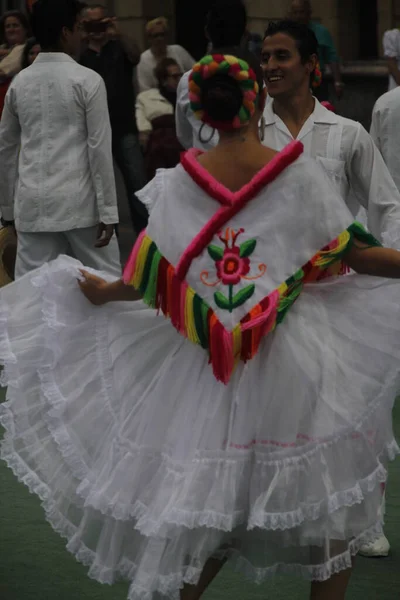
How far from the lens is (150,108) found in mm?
13602

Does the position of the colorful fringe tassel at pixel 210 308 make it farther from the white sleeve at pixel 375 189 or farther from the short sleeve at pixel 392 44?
the short sleeve at pixel 392 44

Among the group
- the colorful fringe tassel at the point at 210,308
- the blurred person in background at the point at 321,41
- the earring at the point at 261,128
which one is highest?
the earring at the point at 261,128

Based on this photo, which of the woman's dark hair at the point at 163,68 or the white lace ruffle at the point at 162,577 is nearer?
the white lace ruffle at the point at 162,577

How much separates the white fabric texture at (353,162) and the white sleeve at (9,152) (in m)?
2.68

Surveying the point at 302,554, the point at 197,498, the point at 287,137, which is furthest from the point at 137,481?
the point at 287,137

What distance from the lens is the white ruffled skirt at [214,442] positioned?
446 cm

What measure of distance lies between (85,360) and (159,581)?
2.60 feet

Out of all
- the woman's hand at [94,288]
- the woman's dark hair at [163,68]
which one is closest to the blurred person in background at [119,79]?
the woman's dark hair at [163,68]

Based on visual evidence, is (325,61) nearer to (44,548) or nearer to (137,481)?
(44,548)

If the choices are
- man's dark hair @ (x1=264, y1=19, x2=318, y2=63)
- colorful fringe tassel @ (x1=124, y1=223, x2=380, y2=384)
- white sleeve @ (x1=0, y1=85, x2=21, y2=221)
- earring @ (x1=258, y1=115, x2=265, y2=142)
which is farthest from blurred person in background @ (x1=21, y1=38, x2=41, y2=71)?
colorful fringe tassel @ (x1=124, y1=223, x2=380, y2=384)

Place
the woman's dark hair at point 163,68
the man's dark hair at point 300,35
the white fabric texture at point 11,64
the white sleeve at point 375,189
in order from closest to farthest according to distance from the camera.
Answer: the white sleeve at point 375,189 < the man's dark hair at point 300,35 < the white fabric texture at point 11,64 < the woman's dark hair at point 163,68

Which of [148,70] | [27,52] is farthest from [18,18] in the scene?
[27,52]

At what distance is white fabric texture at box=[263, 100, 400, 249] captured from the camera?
216 inches

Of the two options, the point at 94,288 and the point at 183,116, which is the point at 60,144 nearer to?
the point at 183,116
